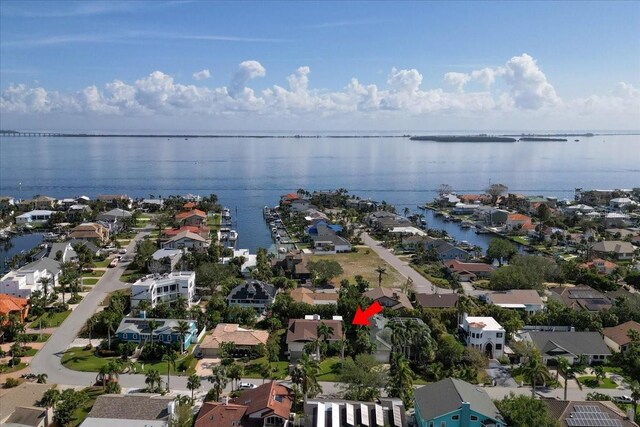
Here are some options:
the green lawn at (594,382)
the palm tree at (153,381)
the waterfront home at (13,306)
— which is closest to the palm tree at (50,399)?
the palm tree at (153,381)

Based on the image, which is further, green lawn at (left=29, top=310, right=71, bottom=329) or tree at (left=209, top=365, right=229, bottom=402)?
green lawn at (left=29, top=310, right=71, bottom=329)

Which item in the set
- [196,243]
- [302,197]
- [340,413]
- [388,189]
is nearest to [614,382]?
[340,413]

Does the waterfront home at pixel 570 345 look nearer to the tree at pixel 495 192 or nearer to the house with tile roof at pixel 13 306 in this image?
the house with tile roof at pixel 13 306

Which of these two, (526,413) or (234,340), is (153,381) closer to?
(234,340)

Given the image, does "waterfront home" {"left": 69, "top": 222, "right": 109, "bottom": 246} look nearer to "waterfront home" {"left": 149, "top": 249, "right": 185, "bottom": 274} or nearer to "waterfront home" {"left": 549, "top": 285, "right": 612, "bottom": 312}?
→ "waterfront home" {"left": 149, "top": 249, "right": 185, "bottom": 274}

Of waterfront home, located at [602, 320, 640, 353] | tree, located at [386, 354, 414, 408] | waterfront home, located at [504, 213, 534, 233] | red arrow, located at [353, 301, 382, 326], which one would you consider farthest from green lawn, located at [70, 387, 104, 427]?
waterfront home, located at [504, 213, 534, 233]
